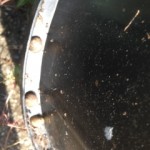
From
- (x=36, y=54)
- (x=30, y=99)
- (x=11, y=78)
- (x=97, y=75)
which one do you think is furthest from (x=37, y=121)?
(x=11, y=78)

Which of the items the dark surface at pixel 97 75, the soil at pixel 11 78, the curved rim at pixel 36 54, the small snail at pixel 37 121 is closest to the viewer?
the dark surface at pixel 97 75

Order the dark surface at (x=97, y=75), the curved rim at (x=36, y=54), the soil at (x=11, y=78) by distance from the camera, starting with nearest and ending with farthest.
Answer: the dark surface at (x=97, y=75), the curved rim at (x=36, y=54), the soil at (x=11, y=78)

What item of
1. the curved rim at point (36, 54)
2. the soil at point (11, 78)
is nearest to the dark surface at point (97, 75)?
the curved rim at point (36, 54)

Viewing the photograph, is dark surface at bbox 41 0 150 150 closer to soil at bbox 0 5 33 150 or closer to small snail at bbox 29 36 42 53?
small snail at bbox 29 36 42 53

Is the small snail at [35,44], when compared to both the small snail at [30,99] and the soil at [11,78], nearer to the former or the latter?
the small snail at [30,99]

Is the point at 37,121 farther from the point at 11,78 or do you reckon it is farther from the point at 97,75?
the point at 11,78
